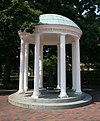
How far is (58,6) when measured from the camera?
22.0 metres

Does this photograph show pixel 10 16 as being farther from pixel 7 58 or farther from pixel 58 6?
pixel 7 58

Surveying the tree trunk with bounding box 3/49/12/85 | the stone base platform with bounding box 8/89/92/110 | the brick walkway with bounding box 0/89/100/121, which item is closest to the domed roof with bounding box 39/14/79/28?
the stone base platform with bounding box 8/89/92/110

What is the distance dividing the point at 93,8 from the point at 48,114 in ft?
63.2

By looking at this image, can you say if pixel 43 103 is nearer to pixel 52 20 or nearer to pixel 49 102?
pixel 49 102

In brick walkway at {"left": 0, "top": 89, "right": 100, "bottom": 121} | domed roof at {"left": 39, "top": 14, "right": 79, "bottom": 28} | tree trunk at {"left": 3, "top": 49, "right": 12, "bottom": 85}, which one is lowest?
brick walkway at {"left": 0, "top": 89, "right": 100, "bottom": 121}

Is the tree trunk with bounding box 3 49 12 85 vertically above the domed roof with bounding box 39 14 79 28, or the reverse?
the domed roof with bounding box 39 14 79 28

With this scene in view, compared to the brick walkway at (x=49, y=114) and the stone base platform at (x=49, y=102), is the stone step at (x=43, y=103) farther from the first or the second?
the brick walkway at (x=49, y=114)

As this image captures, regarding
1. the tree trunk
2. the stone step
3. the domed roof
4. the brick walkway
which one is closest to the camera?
the brick walkway

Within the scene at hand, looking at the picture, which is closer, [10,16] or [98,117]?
[98,117]

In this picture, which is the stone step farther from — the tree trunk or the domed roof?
the tree trunk

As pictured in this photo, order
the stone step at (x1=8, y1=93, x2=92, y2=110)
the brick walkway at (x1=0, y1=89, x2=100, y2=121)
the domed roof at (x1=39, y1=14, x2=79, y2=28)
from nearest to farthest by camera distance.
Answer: the brick walkway at (x1=0, y1=89, x2=100, y2=121) < the stone step at (x1=8, y1=93, x2=92, y2=110) < the domed roof at (x1=39, y1=14, x2=79, y2=28)

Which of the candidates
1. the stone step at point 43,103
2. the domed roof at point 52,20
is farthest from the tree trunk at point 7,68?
the stone step at point 43,103

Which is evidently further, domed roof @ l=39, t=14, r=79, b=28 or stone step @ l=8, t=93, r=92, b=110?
domed roof @ l=39, t=14, r=79, b=28

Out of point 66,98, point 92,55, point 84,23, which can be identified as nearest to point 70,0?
point 84,23
